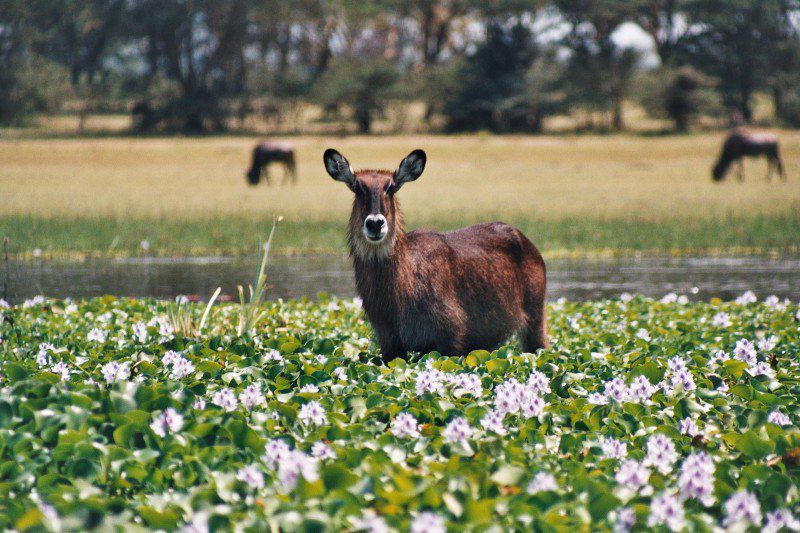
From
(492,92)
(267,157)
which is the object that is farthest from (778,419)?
(492,92)

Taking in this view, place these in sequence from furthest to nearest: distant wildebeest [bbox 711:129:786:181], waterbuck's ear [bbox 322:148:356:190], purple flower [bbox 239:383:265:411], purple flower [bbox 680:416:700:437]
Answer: distant wildebeest [bbox 711:129:786:181] < waterbuck's ear [bbox 322:148:356:190] < purple flower [bbox 239:383:265:411] < purple flower [bbox 680:416:700:437]

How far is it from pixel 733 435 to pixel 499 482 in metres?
1.47

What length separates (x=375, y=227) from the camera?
6309 mm

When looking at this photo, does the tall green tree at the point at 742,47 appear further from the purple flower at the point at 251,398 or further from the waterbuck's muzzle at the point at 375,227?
the purple flower at the point at 251,398

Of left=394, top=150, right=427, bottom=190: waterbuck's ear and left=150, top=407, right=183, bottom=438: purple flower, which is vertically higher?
left=394, top=150, right=427, bottom=190: waterbuck's ear

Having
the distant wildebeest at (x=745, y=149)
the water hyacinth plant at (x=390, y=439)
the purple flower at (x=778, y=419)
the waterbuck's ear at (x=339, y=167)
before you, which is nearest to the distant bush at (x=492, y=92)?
the distant wildebeest at (x=745, y=149)

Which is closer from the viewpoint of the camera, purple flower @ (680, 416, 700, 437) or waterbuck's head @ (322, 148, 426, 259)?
purple flower @ (680, 416, 700, 437)

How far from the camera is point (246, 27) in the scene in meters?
55.3

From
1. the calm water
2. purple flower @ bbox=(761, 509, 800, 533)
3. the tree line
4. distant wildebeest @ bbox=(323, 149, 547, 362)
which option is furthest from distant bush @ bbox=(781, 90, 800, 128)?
purple flower @ bbox=(761, 509, 800, 533)

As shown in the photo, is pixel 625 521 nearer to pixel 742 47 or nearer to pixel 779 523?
pixel 779 523

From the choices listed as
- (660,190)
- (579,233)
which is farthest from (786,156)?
(579,233)

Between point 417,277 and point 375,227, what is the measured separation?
0.64 metres

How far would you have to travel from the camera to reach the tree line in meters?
50.3

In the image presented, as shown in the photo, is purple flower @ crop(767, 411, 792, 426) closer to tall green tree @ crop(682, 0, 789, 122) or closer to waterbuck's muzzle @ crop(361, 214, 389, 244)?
waterbuck's muzzle @ crop(361, 214, 389, 244)
